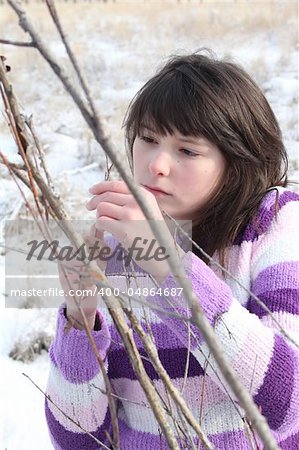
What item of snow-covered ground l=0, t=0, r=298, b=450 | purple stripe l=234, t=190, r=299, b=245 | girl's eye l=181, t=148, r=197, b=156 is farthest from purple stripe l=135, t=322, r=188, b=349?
snow-covered ground l=0, t=0, r=298, b=450

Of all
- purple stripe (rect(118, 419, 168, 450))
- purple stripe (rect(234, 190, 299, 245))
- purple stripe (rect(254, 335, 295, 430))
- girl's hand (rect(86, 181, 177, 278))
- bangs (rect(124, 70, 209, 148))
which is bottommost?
purple stripe (rect(118, 419, 168, 450))

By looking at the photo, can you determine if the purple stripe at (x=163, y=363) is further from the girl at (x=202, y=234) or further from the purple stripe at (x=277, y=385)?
the purple stripe at (x=277, y=385)

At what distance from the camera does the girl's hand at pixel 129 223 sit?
2.54ft

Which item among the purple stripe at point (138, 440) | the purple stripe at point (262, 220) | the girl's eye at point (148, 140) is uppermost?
the girl's eye at point (148, 140)

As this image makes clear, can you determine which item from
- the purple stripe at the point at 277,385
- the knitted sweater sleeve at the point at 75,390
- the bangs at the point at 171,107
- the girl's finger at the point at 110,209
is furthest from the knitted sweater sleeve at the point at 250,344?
the bangs at the point at 171,107

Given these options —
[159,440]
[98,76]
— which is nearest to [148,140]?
[159,440]

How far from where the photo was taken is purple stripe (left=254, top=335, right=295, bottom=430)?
898 millimetres

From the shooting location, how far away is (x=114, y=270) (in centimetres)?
121

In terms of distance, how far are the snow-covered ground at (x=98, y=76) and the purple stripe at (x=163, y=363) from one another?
577mm

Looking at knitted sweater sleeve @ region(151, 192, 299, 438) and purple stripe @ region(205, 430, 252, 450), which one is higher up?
knitted sweater sleeve @ region(151, 192, 299, 438)

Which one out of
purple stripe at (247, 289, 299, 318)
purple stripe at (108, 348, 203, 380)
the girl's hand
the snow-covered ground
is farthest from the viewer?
the snow-covered ground

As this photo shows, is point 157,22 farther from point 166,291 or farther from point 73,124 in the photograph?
point 166,291

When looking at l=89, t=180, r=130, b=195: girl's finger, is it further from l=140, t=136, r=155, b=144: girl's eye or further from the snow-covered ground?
l=140, t=136, r=155, b=144: girl's eye

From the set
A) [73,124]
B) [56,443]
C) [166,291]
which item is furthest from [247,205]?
[73,124]
